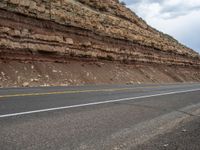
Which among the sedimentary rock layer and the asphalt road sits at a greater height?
the sedimentary rock layer

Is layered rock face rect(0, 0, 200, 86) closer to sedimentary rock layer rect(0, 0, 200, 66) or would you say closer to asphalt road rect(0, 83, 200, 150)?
sedimentary rock layer rect(0, 0, 200, 66)

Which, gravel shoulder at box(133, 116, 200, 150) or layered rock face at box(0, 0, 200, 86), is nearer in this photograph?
gravel shoulder at box(133, 116, 200, 150)

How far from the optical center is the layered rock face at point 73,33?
2658cm

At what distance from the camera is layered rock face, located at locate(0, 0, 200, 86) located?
26578mm

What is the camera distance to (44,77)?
26297mm

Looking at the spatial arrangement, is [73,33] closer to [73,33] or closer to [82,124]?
[73,33]

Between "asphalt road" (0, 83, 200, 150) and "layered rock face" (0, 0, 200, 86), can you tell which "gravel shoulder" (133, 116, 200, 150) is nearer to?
"asphalt road" (0, 83, 200, 150)

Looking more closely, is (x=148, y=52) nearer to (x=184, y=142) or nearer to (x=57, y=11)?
(x=57, y=11)

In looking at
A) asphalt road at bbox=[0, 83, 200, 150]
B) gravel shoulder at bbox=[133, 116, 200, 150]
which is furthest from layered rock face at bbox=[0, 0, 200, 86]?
gravel shoulder at bbox=[133, 116, 200, 150]

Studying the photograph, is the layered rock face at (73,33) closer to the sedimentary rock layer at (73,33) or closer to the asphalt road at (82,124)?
the sedimentary rock layer at (73,33)

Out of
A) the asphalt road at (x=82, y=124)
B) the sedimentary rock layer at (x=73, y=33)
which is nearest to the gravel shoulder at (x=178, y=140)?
the asphalt road at (x=82, y=124)

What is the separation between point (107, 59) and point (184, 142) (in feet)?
99.6

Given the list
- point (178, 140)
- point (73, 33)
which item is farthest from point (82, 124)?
point (73, 33)

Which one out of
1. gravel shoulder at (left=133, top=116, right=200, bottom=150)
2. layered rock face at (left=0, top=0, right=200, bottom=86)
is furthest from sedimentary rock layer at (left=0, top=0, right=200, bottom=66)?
gravel shoulder at (left=133, top=116, right=200, bottom=150)
